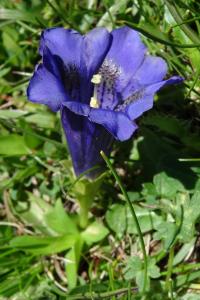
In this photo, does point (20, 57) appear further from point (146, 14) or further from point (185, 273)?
point (185, 273)

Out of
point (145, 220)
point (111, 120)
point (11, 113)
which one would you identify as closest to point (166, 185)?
point (145, 220)

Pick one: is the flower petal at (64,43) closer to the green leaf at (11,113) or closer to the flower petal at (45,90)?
the flower petal at (45,90)

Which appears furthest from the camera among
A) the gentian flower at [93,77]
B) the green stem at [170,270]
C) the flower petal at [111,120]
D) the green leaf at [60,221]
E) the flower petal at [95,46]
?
the green leaf at [60,221]

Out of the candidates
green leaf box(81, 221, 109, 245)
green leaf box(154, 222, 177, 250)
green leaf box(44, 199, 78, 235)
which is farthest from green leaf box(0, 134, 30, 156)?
green leaf box(154, 222, 177, 250)

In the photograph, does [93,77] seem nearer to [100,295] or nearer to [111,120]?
[111,120]

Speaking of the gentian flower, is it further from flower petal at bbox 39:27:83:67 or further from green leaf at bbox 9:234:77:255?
green leaf at bbox 9:234:77:255

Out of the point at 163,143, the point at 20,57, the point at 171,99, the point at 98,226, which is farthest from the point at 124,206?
the point at 20,57

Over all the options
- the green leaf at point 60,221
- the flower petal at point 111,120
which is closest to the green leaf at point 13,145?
the green leaf at point 60,221
